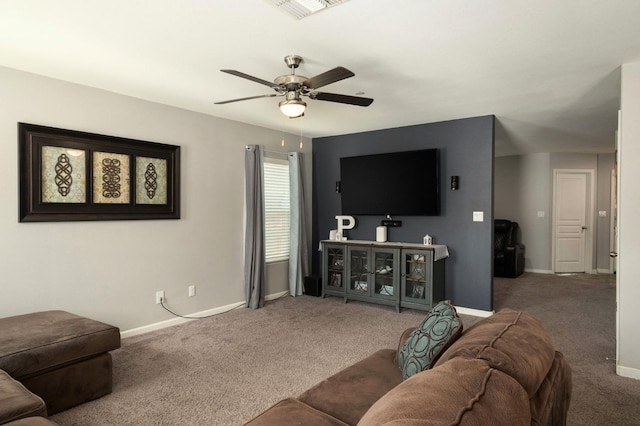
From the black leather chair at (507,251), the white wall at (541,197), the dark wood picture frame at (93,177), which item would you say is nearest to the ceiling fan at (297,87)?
the dark wood picture frame at (93,177)

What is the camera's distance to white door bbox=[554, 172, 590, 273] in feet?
25.1

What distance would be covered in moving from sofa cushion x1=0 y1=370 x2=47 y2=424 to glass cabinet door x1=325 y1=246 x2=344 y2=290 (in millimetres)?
3892

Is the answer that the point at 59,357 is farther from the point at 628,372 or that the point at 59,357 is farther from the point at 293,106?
the point at 628,372

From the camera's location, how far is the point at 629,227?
2.97 m

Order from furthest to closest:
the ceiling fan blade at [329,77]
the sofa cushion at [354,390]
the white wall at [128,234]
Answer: the white wall at [128,234]
the ceiling fan blade at [329,77]
the sofa cushion at [354,390]

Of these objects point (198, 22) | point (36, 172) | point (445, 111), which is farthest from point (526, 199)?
point (36, 172)

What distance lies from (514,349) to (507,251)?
6593mm

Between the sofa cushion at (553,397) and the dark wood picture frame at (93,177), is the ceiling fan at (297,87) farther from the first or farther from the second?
the sofa cushion at (553,397)

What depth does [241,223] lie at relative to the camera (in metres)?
4.95

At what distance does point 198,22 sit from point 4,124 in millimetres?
1986

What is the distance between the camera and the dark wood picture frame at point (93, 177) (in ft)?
10.4

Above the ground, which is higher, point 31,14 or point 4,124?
point 31,14

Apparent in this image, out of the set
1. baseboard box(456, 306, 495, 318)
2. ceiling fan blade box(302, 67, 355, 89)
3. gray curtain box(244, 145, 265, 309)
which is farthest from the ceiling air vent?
baseboard box(456, 306, 495, 318)

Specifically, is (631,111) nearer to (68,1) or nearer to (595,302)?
(595,302)
